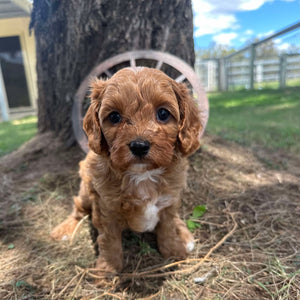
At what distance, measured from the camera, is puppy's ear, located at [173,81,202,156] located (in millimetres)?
2155

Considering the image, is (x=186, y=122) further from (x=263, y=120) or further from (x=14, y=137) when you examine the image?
(x=14, y=137)

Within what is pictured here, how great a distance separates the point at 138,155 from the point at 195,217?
5.04 ft

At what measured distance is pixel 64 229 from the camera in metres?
2.92

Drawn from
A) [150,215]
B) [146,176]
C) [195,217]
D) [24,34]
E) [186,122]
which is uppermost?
[24,34]

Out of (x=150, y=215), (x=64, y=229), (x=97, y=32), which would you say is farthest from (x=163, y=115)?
(x=97, y=32)

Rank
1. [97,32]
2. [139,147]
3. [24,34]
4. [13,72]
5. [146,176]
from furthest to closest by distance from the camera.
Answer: [13,72], [24,34], [97,32], [146,176], [139,147]

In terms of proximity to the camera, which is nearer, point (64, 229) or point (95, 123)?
point (95, 123)

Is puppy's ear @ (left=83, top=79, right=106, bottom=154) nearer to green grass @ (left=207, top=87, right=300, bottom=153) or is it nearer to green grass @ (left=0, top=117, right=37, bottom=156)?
green grass @ (left=207, top=87, right=300, bottom=153)

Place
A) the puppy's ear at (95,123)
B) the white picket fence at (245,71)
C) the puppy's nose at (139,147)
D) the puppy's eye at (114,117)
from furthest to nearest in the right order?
the white picket fence at (245,71) → the puppy's ear at (95,123) → the puppy's eye at (114,117) → the puppy's nose at (139,147)

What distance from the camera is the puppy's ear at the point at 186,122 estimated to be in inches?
84.9

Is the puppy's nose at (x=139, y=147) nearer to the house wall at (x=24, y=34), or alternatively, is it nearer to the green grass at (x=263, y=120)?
the green grass at (x=263, y=120)

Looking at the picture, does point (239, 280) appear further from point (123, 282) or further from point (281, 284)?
point (123, 282)

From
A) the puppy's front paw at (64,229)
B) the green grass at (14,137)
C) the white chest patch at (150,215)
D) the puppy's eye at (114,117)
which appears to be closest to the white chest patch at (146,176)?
the white chest patch at (150,215)

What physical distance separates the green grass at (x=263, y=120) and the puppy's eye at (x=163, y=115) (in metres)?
3.66
